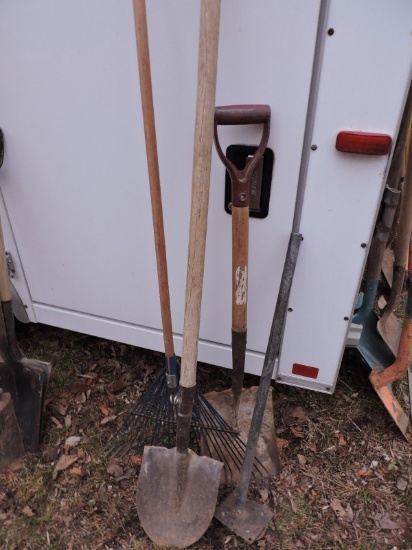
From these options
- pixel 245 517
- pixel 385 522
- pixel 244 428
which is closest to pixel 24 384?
pixel 244 428

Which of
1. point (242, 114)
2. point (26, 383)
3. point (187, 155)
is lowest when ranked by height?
point (26, 383)

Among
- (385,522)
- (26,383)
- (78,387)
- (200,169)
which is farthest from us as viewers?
(78,387)

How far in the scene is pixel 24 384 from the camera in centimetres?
212

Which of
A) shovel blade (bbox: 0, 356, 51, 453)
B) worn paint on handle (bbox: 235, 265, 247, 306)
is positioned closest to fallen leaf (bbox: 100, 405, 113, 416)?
shovel blade (bbox: 0, 356, 51, 453)

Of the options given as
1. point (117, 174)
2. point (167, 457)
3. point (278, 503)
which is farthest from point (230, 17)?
point (278, 503)

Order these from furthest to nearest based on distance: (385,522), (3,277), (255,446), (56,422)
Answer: (56,422) → (3,277) → (385,522) → (255,446)

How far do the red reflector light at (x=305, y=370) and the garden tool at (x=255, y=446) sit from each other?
0.29 meters

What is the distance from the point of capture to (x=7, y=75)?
1.67 meters

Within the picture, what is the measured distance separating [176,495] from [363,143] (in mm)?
1495

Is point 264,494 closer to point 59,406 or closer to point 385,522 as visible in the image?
point 385,522

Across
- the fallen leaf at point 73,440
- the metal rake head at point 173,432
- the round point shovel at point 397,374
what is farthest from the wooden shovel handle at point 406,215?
the fallen leaf at point 73,440

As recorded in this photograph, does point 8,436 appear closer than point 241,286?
No

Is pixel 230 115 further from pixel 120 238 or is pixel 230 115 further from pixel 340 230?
pixel 120 238

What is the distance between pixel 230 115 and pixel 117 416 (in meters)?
1.63
